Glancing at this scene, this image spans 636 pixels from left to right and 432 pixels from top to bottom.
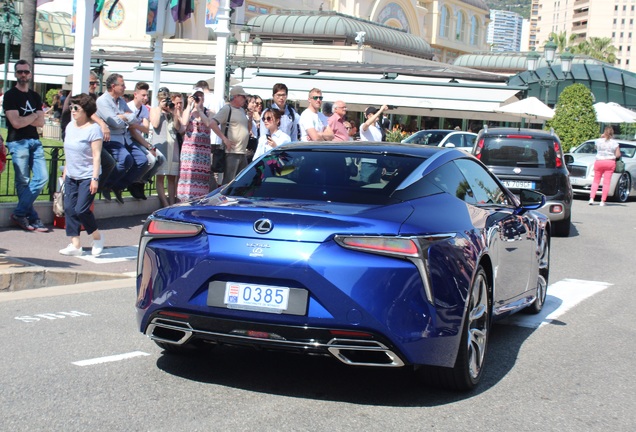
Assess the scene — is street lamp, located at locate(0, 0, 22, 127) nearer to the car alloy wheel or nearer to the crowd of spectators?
the crowd of spectators

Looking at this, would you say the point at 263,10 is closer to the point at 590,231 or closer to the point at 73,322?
the point at 590,231

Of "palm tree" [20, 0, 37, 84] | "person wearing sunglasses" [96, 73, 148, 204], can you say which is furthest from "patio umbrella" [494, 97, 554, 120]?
"person wearing sunglasses" [96, 73, 148, 204]

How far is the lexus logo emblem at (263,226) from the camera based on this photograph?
5.13 meters

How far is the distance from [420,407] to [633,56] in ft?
657

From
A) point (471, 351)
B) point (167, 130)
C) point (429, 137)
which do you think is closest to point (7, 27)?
point (429, 137)

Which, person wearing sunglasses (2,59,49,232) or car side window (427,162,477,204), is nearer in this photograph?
car side window (427,162,477,204)

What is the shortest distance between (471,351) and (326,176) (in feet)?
4.69

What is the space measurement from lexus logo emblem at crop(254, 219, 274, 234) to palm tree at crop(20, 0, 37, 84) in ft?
70.5

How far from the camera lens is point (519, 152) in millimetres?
16109

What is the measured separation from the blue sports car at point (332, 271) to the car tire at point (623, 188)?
20524 mm

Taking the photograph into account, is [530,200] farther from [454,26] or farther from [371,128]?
[454,26]

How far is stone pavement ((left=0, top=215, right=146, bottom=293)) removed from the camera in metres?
9.12

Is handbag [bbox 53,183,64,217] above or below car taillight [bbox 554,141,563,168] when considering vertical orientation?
below

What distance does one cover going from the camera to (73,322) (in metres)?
7.52
